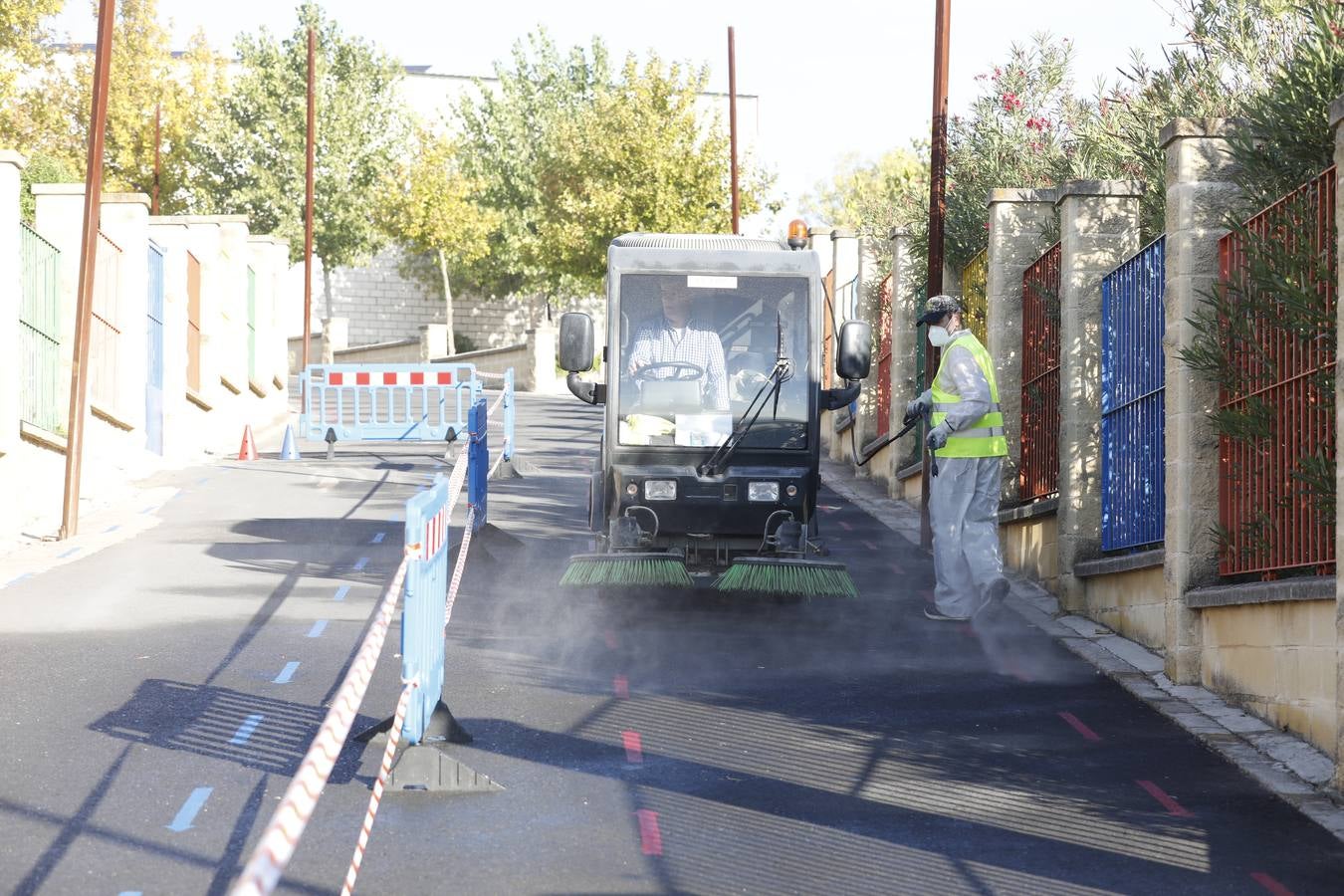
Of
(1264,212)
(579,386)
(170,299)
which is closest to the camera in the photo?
(1264,212)

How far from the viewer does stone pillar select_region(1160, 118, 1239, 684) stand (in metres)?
8.80

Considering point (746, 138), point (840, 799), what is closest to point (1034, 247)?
point (840, 799)

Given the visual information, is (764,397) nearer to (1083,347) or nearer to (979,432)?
(979,432)

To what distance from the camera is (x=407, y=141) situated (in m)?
51.3

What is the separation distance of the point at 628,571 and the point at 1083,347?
10.8 feet

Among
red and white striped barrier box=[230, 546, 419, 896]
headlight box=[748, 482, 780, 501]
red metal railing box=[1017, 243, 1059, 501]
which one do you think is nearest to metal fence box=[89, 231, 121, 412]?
headlight box=[748, 482, 780, 501]

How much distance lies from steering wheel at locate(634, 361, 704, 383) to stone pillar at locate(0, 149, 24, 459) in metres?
5.99

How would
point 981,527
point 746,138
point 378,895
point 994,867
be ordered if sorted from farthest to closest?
point 746,138, point 981,527, point 994,867, point 378,895

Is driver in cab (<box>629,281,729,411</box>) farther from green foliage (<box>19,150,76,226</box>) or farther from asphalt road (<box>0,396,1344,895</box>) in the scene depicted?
green foliage (<box>19,150,76,226</box>)

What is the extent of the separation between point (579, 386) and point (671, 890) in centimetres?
654

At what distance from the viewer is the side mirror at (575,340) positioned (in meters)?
10.8

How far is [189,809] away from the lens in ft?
20.5

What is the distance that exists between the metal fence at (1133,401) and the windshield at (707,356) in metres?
1.97

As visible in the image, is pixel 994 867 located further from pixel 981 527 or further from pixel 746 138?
pixel 746 138
